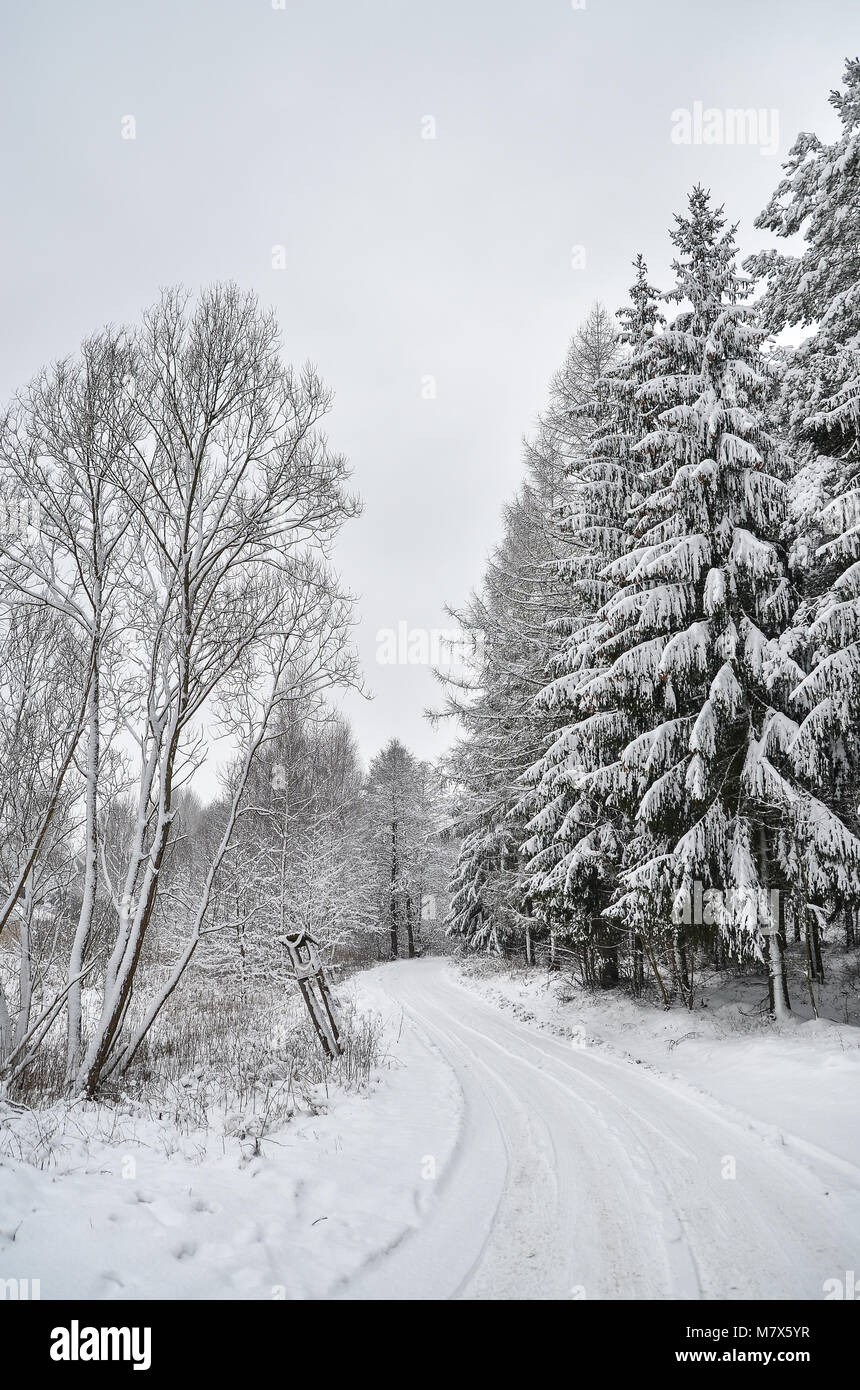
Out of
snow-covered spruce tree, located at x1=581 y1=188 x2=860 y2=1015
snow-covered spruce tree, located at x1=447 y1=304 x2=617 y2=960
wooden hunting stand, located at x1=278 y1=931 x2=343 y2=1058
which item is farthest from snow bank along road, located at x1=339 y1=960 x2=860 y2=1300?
snow-covered spruce tree, located at x1=447 y1=304 x2=617 y2=960

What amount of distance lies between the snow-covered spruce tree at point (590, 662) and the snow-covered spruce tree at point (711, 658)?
1241mm

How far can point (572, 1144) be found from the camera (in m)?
5.88

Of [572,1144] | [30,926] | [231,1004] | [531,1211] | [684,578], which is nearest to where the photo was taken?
[531,1211]

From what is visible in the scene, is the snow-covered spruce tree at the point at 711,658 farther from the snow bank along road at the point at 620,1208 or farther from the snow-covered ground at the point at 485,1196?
the snow bank along road at the point at 620,1208

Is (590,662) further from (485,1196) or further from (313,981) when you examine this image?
(485,1196)

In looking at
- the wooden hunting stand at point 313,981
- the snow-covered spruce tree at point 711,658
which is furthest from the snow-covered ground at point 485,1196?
the snow-covered spruce tree at point 711,658

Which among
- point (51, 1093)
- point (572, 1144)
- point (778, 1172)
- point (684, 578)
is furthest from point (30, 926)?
point (684, 578)

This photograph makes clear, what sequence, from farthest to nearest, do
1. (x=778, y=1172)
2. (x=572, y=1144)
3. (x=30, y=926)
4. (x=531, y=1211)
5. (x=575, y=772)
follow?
1. (x=575, y=772)
2. (x=30, y=926)
3. (x=572, y=1144)
4. (x=778, y=1172)
5. (x=531, y=1211)

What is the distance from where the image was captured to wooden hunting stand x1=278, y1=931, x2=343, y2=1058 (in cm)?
858

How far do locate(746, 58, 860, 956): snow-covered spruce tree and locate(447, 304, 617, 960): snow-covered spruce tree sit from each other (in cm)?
451

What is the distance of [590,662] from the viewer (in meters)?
13.2
